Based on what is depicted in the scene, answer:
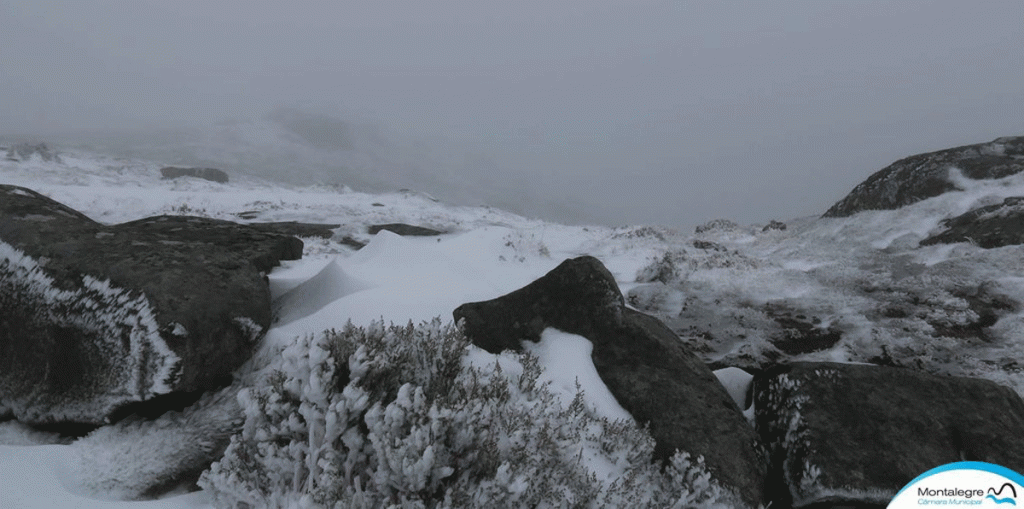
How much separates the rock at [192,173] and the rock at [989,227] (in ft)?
122

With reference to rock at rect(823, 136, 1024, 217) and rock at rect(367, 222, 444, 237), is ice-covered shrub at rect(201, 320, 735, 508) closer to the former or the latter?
rock at rect(367, 222, 444, 237)

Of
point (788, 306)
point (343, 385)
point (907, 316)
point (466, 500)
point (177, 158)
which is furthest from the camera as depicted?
point (177, 158)

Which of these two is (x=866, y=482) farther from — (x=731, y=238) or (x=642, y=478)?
(x=731, y=238)

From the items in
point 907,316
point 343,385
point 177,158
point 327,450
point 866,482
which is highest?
point 177,158

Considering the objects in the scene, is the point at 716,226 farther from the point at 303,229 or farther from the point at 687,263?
the point at 303,229

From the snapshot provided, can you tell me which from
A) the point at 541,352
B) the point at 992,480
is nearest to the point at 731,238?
the point at 541,352

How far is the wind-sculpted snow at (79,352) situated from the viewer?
146 inches

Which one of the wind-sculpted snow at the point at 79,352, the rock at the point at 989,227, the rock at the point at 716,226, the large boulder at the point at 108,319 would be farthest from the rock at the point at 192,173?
the rock at the point at 989,227

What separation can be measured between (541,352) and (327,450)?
282cm

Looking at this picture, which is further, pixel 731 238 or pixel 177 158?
pixel 177 158

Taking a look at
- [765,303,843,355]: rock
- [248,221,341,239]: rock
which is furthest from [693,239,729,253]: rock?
[248,221,341,239]: rock

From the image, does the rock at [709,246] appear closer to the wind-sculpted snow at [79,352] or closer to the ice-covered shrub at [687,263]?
the ice-covered shrub at [687,263]

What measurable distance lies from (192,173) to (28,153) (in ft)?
27.0

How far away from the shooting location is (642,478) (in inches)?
149
